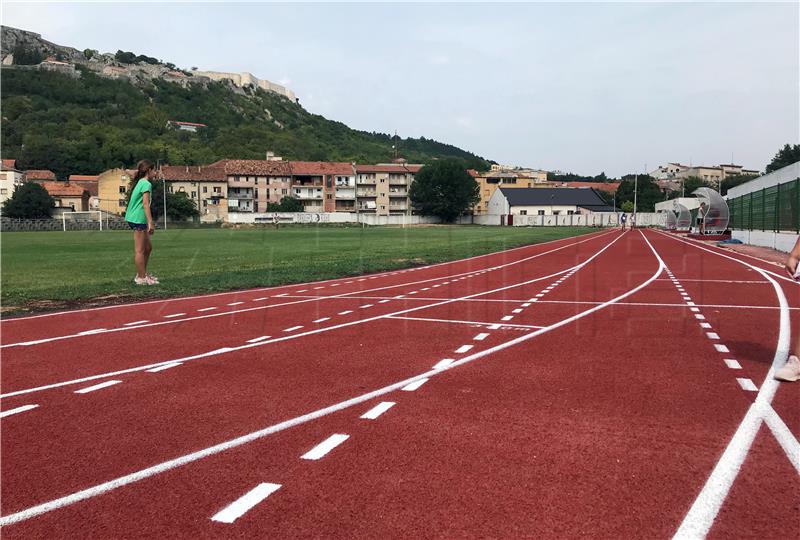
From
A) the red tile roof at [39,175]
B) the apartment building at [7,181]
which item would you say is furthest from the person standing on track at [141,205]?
the red tile roof at [39,175]

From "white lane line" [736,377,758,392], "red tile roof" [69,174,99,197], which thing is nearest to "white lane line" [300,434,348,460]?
"white lane line" [736,377,758,392]

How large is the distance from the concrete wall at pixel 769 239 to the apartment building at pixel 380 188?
8384cm

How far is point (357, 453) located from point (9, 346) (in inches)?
223

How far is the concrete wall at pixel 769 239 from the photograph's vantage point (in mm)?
24684

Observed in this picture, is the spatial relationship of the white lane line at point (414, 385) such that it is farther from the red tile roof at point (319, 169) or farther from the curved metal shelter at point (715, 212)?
the red tile roof at point (319, 169)

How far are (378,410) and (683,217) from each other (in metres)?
62.1

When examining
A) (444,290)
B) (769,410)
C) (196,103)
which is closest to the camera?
(769,410)

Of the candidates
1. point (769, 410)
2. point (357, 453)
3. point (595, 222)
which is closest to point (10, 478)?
point (357, 453)

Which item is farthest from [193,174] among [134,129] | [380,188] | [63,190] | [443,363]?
[443,363]

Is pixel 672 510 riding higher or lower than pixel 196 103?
lower

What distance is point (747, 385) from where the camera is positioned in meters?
5.30

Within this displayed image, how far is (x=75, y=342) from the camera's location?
7.40 metres

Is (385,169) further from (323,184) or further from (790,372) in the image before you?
(790,372)

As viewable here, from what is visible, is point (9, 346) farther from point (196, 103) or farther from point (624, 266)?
point (196, 103)
